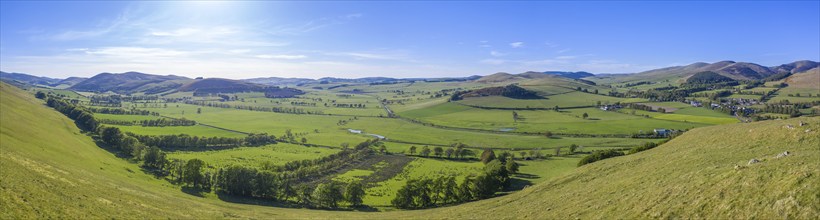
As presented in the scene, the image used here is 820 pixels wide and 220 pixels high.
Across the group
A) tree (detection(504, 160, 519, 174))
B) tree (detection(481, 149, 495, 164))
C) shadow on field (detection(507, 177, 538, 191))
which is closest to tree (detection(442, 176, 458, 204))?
shadow on field (detection(507, 177, 538, 191))

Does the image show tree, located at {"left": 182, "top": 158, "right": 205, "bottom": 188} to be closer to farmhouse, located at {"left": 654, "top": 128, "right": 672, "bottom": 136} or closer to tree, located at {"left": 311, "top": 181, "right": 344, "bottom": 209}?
tree, located at {"left": 311, "top": 181, "right": 344, "bottom": 209}

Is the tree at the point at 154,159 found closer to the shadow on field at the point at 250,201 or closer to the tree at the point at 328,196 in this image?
the shadow on field at the point at 250,201

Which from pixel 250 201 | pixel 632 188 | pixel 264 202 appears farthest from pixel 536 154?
pixel 250 201

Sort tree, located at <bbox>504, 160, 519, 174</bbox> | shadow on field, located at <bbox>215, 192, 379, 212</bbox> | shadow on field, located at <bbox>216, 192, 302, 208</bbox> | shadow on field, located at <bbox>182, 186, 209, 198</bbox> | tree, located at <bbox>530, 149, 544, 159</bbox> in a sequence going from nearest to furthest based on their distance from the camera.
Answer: shadow on field, located at <bbox>215, 192, 379, 212</bbox>
shadow on field, located at <bbox>216, 192, 302, 208</bbox>
shadow on field, located at <bbox>182, 186, 209, 198</bbox>
tree, located at <bbox>504, 160, 519, 174</bbox>
tree, located at <bbox>530, 149, 544, 159</bbox>

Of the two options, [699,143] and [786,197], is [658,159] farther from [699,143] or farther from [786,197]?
[786,197]

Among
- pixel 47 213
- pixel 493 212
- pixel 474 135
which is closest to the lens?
pixel 47 213

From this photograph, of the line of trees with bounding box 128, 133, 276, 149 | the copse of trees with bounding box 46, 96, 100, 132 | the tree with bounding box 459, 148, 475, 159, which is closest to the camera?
the tree with bounding box 459, 148, 475, 159

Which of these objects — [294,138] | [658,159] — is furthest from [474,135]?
[658,159]

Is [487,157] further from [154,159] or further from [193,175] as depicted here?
[154,159]

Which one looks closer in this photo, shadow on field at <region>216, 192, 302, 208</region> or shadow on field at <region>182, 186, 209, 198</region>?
shadow on field at <region>216, 192, 302, 208</region>
